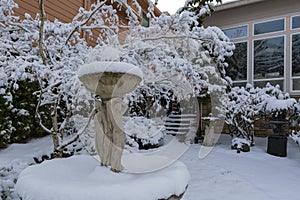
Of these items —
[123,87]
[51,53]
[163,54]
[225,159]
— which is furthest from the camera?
[225,159]

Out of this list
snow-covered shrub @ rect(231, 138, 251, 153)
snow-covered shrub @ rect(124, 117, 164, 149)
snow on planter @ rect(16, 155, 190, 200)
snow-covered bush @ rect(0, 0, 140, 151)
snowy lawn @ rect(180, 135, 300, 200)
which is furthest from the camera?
snow-covered shrub @ rect(231, 138, 251, 153)

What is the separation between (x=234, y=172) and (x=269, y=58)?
563 cm

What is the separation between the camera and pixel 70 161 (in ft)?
8.27

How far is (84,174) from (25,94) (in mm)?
3081

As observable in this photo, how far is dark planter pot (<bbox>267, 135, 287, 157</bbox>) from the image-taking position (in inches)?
226

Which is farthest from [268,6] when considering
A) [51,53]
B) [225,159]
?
[51,53]

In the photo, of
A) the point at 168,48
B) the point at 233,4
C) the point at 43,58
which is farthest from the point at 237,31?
the point at 43,58

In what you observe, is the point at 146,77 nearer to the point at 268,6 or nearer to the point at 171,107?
the point at 171,107

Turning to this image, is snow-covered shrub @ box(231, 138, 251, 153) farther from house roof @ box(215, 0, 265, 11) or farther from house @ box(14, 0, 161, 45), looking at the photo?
house roof @ box(215, 0, 265, 11)

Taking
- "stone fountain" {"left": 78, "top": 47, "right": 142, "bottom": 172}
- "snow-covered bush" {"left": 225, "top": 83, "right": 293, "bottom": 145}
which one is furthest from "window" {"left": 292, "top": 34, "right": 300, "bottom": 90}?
"stone fountain" {"left": 78, "top": 47, "right": 142, "bottom": 172}

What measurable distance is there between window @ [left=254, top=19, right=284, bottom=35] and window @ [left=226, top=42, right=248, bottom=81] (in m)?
0.62

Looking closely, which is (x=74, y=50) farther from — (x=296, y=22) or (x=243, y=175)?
(x=296, y=22)

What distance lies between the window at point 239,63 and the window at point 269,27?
2.03 ft

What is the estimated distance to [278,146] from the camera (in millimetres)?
5773
